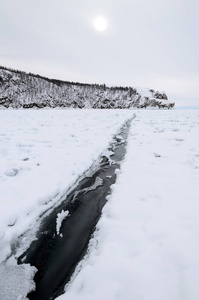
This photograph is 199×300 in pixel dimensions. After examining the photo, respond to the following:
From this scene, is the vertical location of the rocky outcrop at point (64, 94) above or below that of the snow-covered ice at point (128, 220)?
above

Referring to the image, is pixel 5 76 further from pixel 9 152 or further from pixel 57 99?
pixel 9 152

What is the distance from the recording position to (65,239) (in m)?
2.10

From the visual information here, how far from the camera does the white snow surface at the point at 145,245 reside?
137cm

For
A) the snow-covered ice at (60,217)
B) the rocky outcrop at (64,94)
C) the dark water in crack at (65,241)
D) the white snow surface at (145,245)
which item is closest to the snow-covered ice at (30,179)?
the dark water in crack at (65,241)

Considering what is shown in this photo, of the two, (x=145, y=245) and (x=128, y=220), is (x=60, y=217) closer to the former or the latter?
(x=128, y=220)

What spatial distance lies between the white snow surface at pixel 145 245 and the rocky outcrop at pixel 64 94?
40437 millimetres

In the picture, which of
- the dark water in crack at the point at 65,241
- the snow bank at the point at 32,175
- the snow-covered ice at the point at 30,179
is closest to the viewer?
the dark water in crack at the point at 65,241

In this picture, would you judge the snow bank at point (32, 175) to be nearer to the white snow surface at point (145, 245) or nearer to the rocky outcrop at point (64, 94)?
the white snow surface at point (145, 245)

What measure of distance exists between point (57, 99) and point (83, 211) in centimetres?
5570

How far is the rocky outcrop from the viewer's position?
4259 centimetres

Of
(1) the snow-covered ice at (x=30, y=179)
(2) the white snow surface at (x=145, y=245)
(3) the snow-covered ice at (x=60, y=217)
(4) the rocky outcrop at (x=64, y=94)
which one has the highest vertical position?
(4) the rocky outcrop at (x=64, y=94)

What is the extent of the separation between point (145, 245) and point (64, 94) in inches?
2351

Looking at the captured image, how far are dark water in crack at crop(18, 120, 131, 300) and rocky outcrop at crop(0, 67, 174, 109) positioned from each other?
131ft

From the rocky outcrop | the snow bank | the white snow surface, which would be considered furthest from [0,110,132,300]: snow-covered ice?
the rocky outcrop
